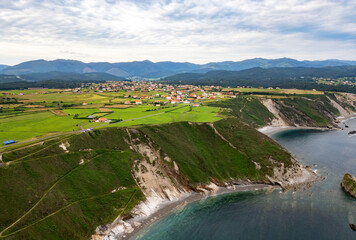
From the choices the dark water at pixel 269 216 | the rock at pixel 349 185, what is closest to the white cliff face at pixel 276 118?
the dark water at pixel 269 216

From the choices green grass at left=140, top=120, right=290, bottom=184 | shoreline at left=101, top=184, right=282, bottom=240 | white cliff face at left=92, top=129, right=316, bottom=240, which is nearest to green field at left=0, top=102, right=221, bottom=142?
green grass at left=140, top=120, right=290, bottom=184

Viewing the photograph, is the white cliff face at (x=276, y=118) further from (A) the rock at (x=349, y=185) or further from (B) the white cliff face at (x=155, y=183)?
(A) the rock at (x=349, y=185)

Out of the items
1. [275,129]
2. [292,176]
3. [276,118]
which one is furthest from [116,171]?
[276,118]

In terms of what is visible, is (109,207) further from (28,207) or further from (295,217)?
(295,217)

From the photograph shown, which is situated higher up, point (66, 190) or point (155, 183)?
point (66, 190)

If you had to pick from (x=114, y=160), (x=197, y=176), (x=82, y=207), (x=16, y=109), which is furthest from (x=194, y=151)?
(x=16, y=109)

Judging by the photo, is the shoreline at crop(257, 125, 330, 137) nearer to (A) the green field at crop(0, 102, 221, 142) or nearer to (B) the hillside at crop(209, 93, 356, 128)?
(B) the hillside at crop(209, 93, 356, 128)

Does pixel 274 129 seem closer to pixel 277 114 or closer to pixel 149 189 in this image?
pixel 277 114
